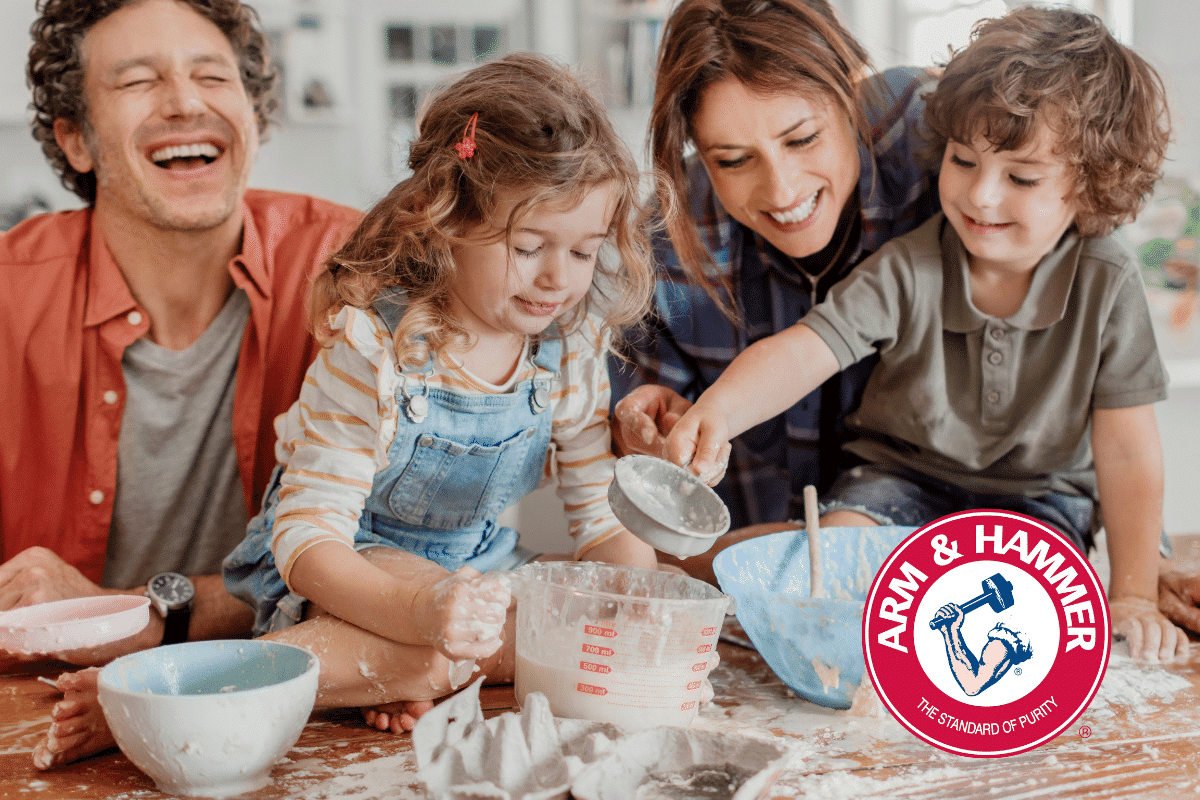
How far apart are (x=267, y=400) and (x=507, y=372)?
1.57 ft

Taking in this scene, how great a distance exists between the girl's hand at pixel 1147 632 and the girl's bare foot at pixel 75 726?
102cm

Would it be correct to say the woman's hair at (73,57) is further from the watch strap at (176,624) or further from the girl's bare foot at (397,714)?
the girl's bare foot at (397,714)

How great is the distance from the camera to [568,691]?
2.64ft

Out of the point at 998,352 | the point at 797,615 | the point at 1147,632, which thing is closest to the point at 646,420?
the point at 797,615

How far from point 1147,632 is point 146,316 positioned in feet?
4.46

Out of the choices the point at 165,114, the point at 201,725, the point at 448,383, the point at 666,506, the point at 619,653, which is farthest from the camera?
the point at 165,114

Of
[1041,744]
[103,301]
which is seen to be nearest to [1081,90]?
[1041,744]

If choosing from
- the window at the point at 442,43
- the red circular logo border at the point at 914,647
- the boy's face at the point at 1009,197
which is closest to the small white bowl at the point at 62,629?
the red circular logo border at the point at 914,647

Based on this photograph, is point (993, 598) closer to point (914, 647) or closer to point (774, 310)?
point (914, 647)

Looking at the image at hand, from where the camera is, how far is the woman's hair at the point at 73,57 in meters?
1.40

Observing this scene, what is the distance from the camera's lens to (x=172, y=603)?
1.17m

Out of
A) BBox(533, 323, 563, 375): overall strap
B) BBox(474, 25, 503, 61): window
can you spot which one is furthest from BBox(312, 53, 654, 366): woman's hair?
BBox(474, 25, 503, 61): window

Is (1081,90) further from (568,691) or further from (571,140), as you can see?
(568,691)

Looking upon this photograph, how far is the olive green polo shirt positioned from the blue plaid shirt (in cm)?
10
